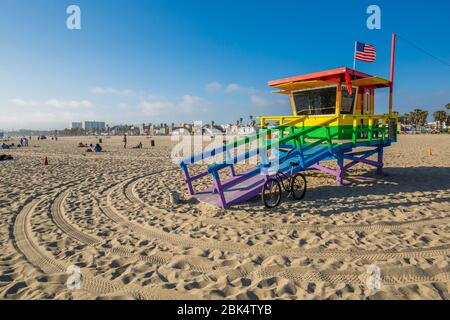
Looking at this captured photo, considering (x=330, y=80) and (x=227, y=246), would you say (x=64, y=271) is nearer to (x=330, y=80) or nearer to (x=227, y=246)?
(x=227, y=246)

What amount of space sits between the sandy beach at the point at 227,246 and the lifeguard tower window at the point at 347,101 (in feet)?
12.4

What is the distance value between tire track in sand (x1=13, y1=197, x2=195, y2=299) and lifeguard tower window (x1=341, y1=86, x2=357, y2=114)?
10.1m

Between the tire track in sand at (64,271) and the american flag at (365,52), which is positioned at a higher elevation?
the american flag at (365,52)

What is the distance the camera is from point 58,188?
10.4m

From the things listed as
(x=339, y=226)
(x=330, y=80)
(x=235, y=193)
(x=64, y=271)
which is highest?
(x=330, y=80)

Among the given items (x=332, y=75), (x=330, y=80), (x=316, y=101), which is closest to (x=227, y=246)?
(x=332, y=75)

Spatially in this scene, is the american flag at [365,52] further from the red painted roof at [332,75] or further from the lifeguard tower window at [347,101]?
the lifeguard tower window at [347,101]

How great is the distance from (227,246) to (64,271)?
2.79 metres

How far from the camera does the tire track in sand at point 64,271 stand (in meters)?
3.66

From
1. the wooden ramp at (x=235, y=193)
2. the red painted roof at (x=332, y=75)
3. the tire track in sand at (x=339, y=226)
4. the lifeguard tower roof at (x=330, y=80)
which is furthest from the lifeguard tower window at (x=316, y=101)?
the tire track in sand at (x=339, y=226)

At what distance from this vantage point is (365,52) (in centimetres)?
1181
